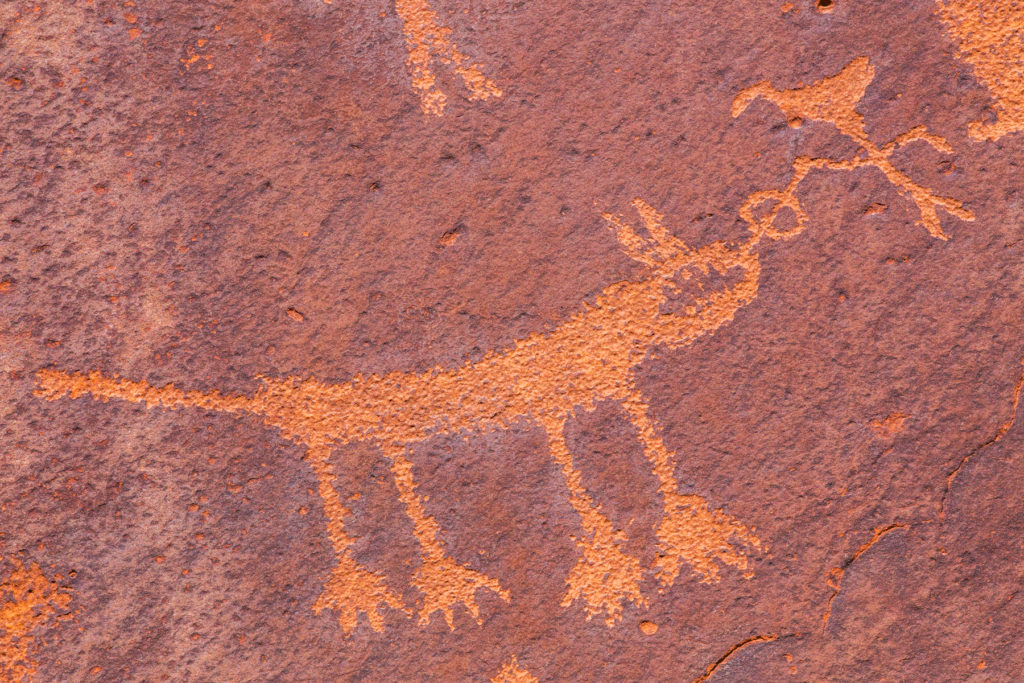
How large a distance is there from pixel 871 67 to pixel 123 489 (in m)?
2.10

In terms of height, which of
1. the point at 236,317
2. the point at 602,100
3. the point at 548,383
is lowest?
the point at 548,383

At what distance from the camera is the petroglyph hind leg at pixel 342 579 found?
1.79m

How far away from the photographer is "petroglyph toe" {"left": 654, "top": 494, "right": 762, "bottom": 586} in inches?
70.6

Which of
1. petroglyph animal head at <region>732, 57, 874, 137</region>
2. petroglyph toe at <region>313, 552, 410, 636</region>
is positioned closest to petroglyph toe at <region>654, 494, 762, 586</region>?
petroglyph toe at <region>313, 552, 410, 636</region>

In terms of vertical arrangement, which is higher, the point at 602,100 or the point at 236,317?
the point at 602,100

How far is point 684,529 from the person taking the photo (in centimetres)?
179

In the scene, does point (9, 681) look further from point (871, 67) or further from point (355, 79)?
point (871, 67)

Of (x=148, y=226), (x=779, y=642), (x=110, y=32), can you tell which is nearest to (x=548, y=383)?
(x=779, y=642)

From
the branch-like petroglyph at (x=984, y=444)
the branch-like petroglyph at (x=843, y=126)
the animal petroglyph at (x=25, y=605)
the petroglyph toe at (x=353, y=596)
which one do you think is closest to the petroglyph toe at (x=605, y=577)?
the petroglyph toe at (x=353, y=596)

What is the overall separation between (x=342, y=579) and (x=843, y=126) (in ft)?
5.46

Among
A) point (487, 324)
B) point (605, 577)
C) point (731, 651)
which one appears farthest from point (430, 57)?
point (731, 651)

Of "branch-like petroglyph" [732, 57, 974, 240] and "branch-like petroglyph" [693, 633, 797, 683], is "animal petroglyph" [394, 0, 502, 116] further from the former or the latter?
"branch-like petroglyph" [693, 633, 797, 683]

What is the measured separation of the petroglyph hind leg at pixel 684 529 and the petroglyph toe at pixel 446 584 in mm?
439

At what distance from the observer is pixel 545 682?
5.97 feet
